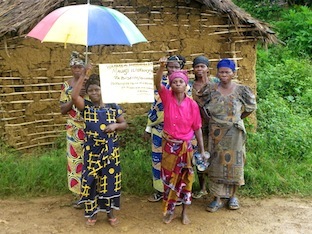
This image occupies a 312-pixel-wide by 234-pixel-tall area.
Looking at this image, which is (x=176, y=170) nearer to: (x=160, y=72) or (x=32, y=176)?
(x=160, y=72)

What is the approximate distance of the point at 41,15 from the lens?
564cm

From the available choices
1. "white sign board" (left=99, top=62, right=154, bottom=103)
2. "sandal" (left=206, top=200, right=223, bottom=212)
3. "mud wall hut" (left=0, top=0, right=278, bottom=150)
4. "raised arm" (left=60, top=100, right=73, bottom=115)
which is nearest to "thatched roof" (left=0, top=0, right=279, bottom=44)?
"mud wall hut" (left=0, top=0, right=278, bottom=150)

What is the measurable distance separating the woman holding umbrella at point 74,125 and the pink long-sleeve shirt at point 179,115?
0.89 meters

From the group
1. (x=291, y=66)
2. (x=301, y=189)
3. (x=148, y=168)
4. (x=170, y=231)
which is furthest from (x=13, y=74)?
(x=291, y=66)

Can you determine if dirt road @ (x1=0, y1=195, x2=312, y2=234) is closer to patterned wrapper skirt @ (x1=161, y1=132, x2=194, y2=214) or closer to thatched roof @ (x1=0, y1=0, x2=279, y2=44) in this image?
patterned wrapper skirt @ (x1=161, y1=132, x2=194, y2=214)

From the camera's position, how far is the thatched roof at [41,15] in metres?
5.60

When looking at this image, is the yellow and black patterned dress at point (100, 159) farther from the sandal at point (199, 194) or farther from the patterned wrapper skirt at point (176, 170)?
the sandal at point (199, 194)

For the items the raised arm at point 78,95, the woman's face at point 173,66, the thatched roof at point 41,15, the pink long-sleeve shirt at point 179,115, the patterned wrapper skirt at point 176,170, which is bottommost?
the patterned wrapper skirt at point 176,170

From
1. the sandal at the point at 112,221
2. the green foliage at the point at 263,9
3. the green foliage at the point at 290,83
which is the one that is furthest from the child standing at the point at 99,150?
the green foliage at the point at 263,9

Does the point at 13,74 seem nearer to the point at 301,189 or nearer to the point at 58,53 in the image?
the point at 58,53

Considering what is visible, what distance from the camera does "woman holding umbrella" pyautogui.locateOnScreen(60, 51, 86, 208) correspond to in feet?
14.2

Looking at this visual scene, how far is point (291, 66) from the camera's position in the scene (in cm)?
936

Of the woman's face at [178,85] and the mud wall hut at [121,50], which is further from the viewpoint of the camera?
the mud wall hut at [121,50]

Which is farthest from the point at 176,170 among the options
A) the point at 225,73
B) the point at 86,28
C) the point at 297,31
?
the point at 297,31
